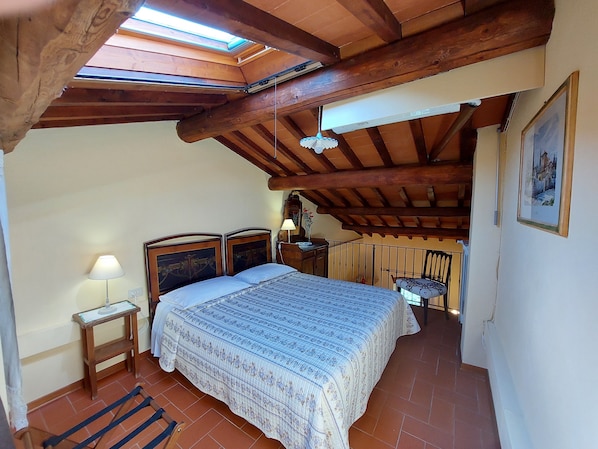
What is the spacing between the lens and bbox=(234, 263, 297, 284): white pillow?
3315mm

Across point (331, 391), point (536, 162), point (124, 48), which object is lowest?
point (331, 391)

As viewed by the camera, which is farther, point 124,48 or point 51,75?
point 124,48

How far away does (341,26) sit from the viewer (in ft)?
4.98

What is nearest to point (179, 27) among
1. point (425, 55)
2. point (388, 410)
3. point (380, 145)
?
point (425, 55)

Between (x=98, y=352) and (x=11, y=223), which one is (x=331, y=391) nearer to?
(x=98, y=352)

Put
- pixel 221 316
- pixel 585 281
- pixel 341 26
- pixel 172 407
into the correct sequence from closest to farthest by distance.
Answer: pixel 585 281 → pixel 341 26 → pixel 172 407 → pixel 221 316

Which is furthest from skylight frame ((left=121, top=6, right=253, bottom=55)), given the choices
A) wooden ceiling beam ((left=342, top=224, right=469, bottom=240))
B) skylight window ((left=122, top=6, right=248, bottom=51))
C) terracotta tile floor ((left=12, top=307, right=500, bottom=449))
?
wooden ceiling beam ((left=342, top=224, right=469, bottom=240))

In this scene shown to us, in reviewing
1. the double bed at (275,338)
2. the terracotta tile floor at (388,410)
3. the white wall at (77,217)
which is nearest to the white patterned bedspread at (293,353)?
the double bed at (275,338)

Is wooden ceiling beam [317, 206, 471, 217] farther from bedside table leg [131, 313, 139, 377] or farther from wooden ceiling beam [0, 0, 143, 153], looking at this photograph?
wooden ceiling beam [0, 0, 143, 153]

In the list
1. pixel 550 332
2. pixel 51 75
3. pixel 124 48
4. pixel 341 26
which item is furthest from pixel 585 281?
pixel 124 48

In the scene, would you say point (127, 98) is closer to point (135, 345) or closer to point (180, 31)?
point (180, 31)

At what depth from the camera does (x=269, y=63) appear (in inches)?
79.2

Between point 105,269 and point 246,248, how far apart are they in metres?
1.89

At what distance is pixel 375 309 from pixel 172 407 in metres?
1.97
